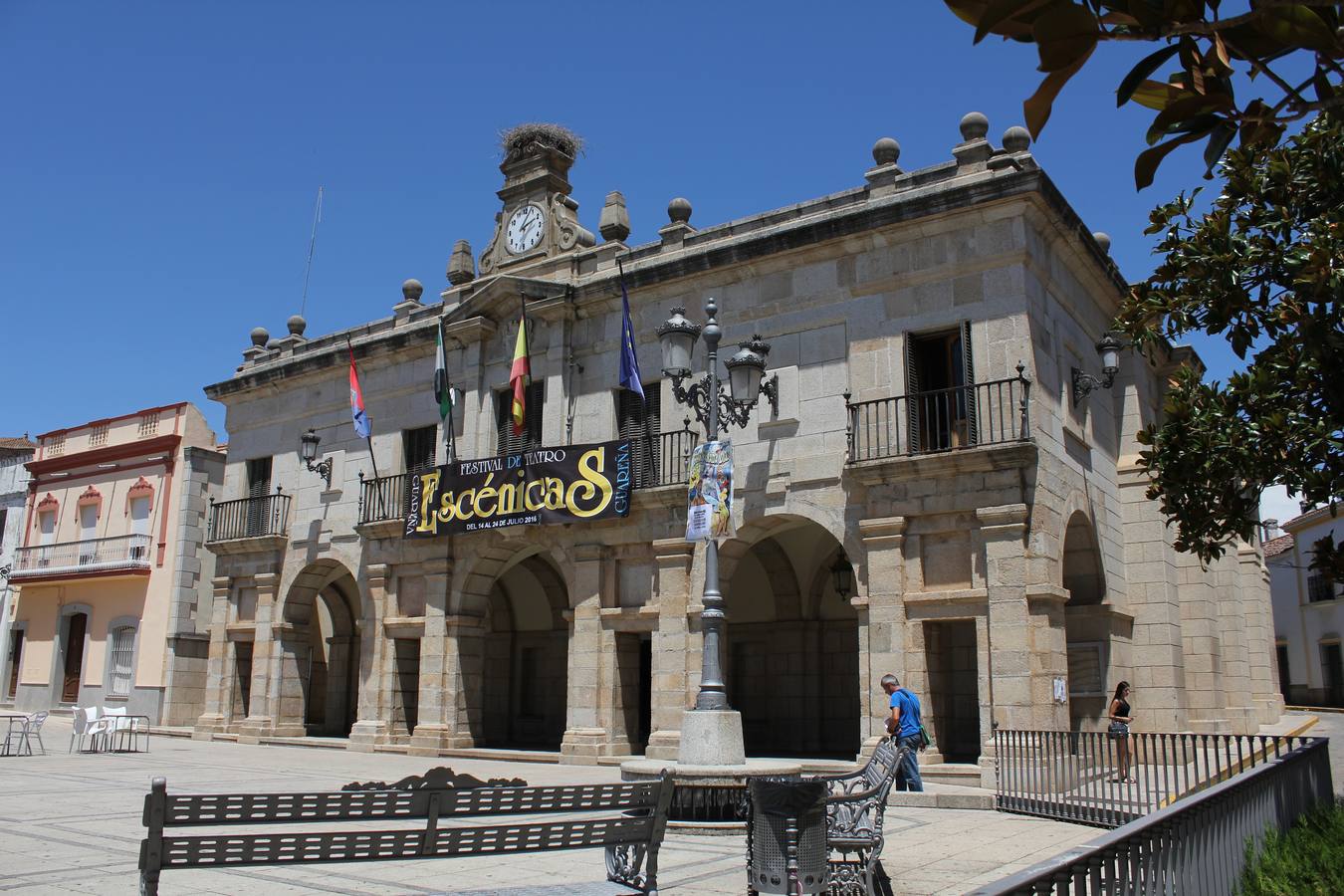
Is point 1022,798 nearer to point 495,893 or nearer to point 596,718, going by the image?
point 495,893

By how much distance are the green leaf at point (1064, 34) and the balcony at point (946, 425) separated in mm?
11954

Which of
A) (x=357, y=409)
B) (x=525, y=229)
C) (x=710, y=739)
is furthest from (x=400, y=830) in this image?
(x=525, y=229)

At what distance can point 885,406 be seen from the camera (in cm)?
1566

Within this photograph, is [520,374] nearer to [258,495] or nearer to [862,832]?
[258,495]

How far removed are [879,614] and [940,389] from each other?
3168 mm

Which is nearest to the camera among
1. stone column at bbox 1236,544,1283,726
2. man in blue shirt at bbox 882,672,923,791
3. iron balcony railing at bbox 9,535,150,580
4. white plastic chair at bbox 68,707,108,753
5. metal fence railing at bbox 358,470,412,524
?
man in blue shirt at bbox 882,672,923,791

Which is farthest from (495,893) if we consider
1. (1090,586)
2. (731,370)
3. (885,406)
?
(1090,586)

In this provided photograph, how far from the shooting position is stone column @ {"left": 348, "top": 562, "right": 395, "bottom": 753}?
813 inches

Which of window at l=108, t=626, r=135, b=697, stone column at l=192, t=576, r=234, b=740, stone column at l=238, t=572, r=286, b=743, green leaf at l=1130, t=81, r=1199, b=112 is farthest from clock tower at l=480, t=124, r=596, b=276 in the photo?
green leaf at l=1130, t=81, r=1199, b=112

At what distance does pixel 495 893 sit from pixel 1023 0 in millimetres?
5369

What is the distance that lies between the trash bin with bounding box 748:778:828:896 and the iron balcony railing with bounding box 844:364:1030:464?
9.27 meters

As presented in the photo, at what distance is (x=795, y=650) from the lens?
1995 centimetres

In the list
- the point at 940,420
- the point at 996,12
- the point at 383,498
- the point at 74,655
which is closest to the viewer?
the point at 996,12

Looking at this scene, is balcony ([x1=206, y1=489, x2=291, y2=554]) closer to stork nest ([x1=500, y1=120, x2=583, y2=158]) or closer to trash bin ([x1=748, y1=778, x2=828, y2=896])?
stork nest ([x1=500, y1=120, x2=583, y2=158])
